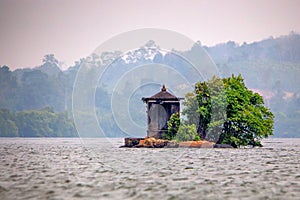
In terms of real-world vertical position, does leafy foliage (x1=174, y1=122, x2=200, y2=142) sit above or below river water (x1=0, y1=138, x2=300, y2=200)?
above

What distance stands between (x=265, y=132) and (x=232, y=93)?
21.3ft

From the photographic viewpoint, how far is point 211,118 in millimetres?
71250

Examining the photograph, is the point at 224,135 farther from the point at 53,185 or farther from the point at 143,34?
the point at 53,185

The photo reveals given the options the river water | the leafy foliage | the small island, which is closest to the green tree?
the small island

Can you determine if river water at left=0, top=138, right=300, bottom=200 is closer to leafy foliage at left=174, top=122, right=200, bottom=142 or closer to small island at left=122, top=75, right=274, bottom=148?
leafy foliage at left=174, top=122, right=200, bottom=142

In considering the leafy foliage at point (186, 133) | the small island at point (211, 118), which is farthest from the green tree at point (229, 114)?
the leafy foliage at point (186, 133)

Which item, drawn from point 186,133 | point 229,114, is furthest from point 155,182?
point 229,114

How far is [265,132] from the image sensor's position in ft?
231

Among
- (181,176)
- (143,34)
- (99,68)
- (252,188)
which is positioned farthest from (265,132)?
(99,68)

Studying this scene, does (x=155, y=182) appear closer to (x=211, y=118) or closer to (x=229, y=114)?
(x=211, y=118)

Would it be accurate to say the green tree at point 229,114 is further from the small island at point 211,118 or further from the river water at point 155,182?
the river water at point 155,182

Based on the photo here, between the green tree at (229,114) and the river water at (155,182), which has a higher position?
the green tree at (229,114)

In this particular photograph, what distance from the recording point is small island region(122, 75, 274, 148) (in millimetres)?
70438

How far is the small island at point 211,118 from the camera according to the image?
70.4m
